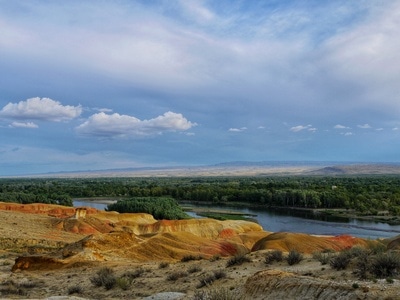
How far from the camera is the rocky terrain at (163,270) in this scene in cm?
1194

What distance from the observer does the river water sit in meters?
59.8

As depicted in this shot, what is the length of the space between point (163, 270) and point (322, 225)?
52.5m

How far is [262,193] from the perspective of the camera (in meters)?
104

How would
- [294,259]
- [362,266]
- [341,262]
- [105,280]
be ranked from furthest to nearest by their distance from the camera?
[294,259], [105,280], [341,262], [362,266]

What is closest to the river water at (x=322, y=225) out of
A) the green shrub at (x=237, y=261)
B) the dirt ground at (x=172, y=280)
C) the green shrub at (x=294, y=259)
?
the green shrub at (x=237, y=261)

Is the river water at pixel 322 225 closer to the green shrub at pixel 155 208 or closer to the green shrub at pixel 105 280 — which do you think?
the green shrub at pixel 155 208

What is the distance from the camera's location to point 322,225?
67938 mm

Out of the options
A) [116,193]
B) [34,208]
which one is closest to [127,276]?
[34,208]

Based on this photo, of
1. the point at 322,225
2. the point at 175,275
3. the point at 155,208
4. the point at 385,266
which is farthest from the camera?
the point at 155,208

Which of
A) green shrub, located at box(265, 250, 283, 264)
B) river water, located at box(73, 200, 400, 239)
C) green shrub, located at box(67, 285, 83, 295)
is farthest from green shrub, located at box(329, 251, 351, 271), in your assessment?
river water, located at box(73, 200, 400, 239)

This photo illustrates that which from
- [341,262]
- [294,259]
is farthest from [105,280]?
[341,262]

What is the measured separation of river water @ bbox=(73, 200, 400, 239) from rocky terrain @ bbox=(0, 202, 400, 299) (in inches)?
805

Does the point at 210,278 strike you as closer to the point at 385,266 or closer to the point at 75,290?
the point at 75,290

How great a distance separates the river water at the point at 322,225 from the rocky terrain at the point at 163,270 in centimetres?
2045
